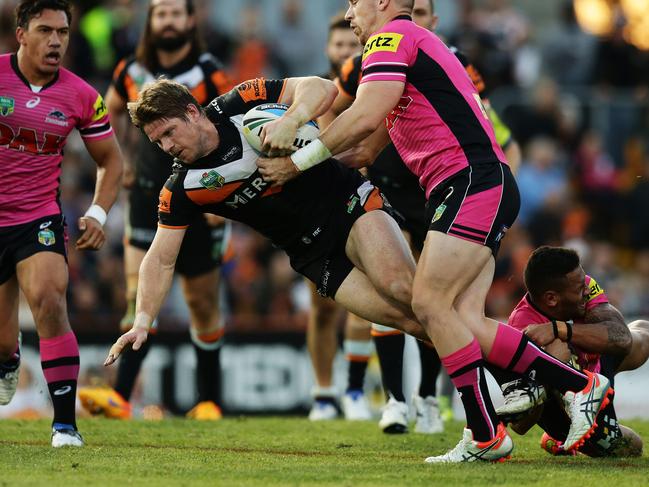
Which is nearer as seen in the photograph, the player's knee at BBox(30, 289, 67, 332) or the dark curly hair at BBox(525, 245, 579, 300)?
the dark curly hair at BBox(525, 245, 579, 300)

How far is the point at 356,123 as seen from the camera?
272 inches

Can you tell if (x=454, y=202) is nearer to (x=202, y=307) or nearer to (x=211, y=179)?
(x=211, y=179)

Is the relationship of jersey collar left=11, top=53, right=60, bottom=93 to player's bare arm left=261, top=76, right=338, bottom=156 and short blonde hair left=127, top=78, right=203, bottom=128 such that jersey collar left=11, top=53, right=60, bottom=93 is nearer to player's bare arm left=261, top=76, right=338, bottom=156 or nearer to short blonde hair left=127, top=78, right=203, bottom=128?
short blonde hair left=127, top=78, right=203, bottom=128

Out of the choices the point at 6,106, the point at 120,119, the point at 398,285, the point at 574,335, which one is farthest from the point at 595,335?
the point at 120,119

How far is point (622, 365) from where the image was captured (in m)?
7.64

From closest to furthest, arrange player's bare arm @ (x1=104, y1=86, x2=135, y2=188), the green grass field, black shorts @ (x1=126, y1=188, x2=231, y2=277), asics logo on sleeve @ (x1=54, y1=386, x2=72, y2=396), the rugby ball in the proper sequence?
the green grass field → the rugby ball → asics logo on sleeve @ (x1=54, y1=386, x2=72, y2=396) → black shorts @ (x1=126, y1=188, x2=231, y2=277) → player's bare arm @ (x1=104, y1=86, x2=135, y2=188)

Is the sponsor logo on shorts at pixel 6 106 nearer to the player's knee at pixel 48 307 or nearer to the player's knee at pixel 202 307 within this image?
the player's knee at pixel 48 307

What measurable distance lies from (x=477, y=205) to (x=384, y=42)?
1.08 m

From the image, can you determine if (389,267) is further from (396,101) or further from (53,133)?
(53,133)

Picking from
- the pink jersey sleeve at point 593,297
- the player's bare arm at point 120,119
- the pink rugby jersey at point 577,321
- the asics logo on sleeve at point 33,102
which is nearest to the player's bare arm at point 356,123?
the pink rugby jersey at point 577,321

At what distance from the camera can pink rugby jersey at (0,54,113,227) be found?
7.93 meters

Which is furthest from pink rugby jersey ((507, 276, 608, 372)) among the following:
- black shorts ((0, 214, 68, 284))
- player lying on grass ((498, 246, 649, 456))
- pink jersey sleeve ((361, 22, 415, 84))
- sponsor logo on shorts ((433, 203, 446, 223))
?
black shorts ((0, 214, 68, 284))

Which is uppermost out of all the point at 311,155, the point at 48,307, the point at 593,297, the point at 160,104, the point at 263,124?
the point at 160,104

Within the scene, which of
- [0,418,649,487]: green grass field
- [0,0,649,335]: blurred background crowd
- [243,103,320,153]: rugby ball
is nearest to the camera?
[0,418,649,487]: green grass field
